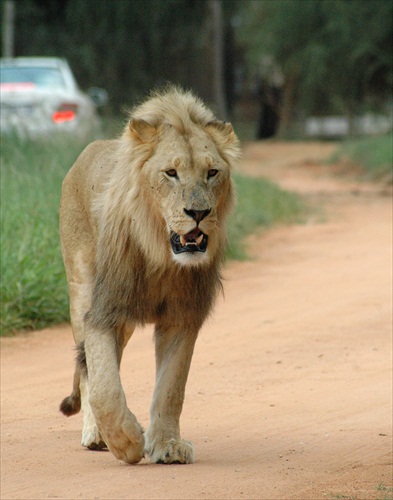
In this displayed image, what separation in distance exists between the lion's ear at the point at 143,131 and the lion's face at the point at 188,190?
1.7 inches

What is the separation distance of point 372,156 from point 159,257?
15.6 m

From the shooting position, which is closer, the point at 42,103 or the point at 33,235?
the point at 33,235

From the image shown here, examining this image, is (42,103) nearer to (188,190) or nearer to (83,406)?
(83,406)

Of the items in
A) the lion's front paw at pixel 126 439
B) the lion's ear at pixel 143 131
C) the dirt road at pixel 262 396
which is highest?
the lion's ear at pixel 143 131

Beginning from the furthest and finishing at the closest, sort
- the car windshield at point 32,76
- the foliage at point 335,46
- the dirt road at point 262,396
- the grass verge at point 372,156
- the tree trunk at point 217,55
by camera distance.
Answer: the tree trunk at point 217,55
the foliage at point 335,46
the grass verge at point 372,156
the car windshield at point 32,76
the dirt road at point 262,396

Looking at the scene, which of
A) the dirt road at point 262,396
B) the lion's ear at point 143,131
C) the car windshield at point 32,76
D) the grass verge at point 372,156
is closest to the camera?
the dirt road at point 262,396

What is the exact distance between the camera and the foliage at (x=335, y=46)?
2156 centimetres

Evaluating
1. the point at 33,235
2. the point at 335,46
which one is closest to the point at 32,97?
the point at 33,235

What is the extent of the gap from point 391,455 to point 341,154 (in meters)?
17.8

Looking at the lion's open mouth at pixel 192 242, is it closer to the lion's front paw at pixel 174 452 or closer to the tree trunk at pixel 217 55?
the lion's front paw at pixel 174 452

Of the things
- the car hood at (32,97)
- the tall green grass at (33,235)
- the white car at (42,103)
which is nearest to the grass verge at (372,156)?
the white car at (42,103)

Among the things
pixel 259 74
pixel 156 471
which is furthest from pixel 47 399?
pixel 259 74

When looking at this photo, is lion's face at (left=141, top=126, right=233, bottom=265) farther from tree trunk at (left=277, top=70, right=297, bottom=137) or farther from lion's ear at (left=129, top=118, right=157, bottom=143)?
tree trunk at (left=277, top=70, right=297, bottom=137)

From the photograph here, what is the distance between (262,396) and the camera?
19.8ft
